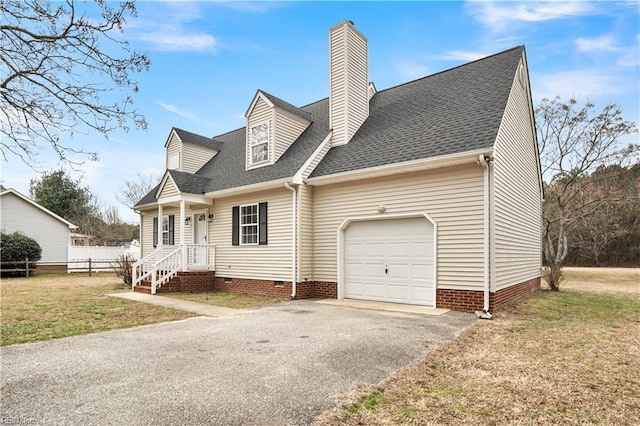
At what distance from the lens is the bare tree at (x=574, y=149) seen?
19625 mm

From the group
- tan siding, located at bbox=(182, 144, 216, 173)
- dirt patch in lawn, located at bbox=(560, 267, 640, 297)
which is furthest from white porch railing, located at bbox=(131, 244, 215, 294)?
dirt patch in lawn, located at bbox=(560, 267, 640, 297)

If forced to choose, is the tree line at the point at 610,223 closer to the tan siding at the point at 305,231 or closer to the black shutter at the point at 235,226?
the tan siding at the point at 305,231

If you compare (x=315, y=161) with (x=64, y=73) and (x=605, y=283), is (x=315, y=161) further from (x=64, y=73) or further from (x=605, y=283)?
(x=605, y=283)

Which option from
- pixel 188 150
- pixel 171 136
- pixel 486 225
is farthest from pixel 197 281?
pixel 486 225

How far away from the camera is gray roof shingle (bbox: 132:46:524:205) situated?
9141 millimetres

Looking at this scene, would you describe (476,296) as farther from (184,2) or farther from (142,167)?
(142,167)

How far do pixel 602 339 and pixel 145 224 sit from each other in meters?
17.8

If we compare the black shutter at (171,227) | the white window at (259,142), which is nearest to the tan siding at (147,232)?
the black shutter at (171,227)

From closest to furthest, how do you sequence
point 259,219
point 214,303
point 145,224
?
point 214,303 < point 259,219 < point 145,224

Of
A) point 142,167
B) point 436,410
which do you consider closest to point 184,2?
point 436,410

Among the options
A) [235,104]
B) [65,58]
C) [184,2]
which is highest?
[235,104]

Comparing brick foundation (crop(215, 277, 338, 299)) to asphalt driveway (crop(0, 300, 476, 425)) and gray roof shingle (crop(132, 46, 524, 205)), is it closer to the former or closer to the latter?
gray roof shingle (crop(132, 46, 524, 205))

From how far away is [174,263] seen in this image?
13.1m

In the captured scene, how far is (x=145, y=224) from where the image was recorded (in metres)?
18.0
